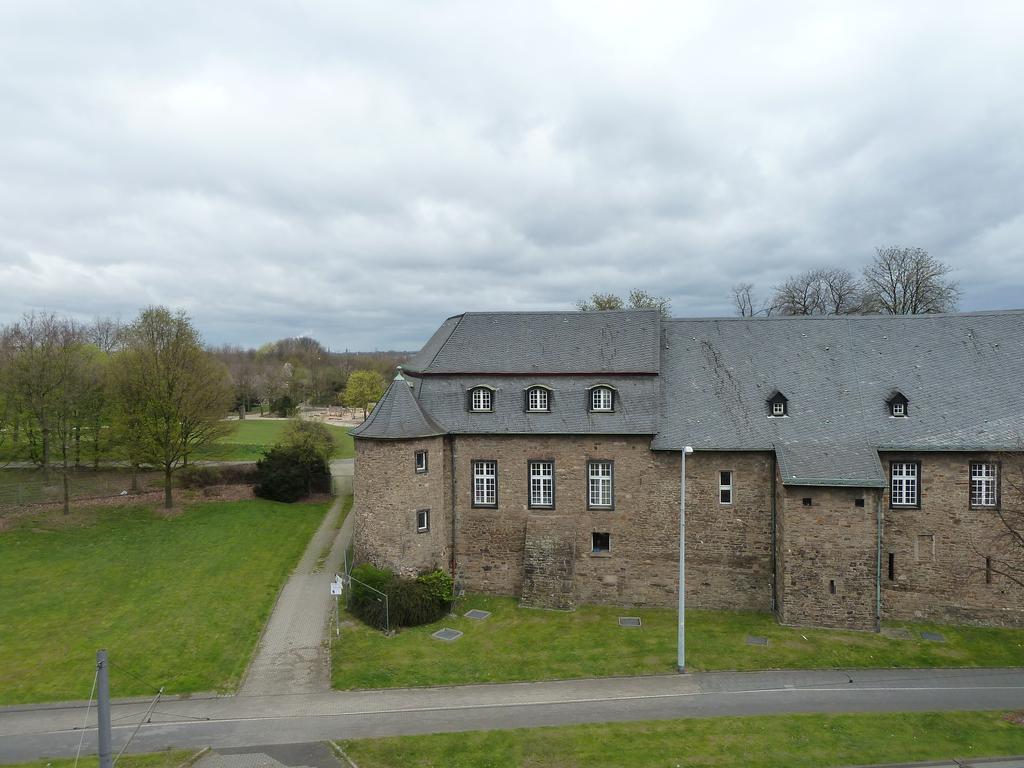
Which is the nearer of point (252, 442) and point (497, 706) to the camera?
point (497, 706)

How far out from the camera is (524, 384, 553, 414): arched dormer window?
80.2 feet

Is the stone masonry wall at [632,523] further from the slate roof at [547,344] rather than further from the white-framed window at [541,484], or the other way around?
the slate roof at [547,344]

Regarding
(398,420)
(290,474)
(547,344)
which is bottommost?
(290,474)

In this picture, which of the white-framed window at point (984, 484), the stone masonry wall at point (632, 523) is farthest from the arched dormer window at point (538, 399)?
the white-framed window at point (984, 484)

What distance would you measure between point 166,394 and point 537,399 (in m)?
24.7

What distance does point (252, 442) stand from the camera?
195 ft

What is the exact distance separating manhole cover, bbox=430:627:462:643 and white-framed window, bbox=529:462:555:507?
222 inches

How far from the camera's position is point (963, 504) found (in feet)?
69.7

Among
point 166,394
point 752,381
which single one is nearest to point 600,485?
point 752,381

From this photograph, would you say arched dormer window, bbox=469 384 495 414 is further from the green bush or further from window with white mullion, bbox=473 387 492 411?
the green bush

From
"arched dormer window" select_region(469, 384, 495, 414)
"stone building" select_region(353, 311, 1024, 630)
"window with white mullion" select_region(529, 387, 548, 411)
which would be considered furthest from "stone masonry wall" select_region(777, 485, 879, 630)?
"arched dormer window" select_region(469, 384, 495, 414)

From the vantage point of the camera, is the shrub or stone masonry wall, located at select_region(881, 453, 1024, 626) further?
the shrub

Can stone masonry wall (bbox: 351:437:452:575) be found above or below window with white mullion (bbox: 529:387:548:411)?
below

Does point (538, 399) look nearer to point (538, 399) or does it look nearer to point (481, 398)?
point (538, 399)
